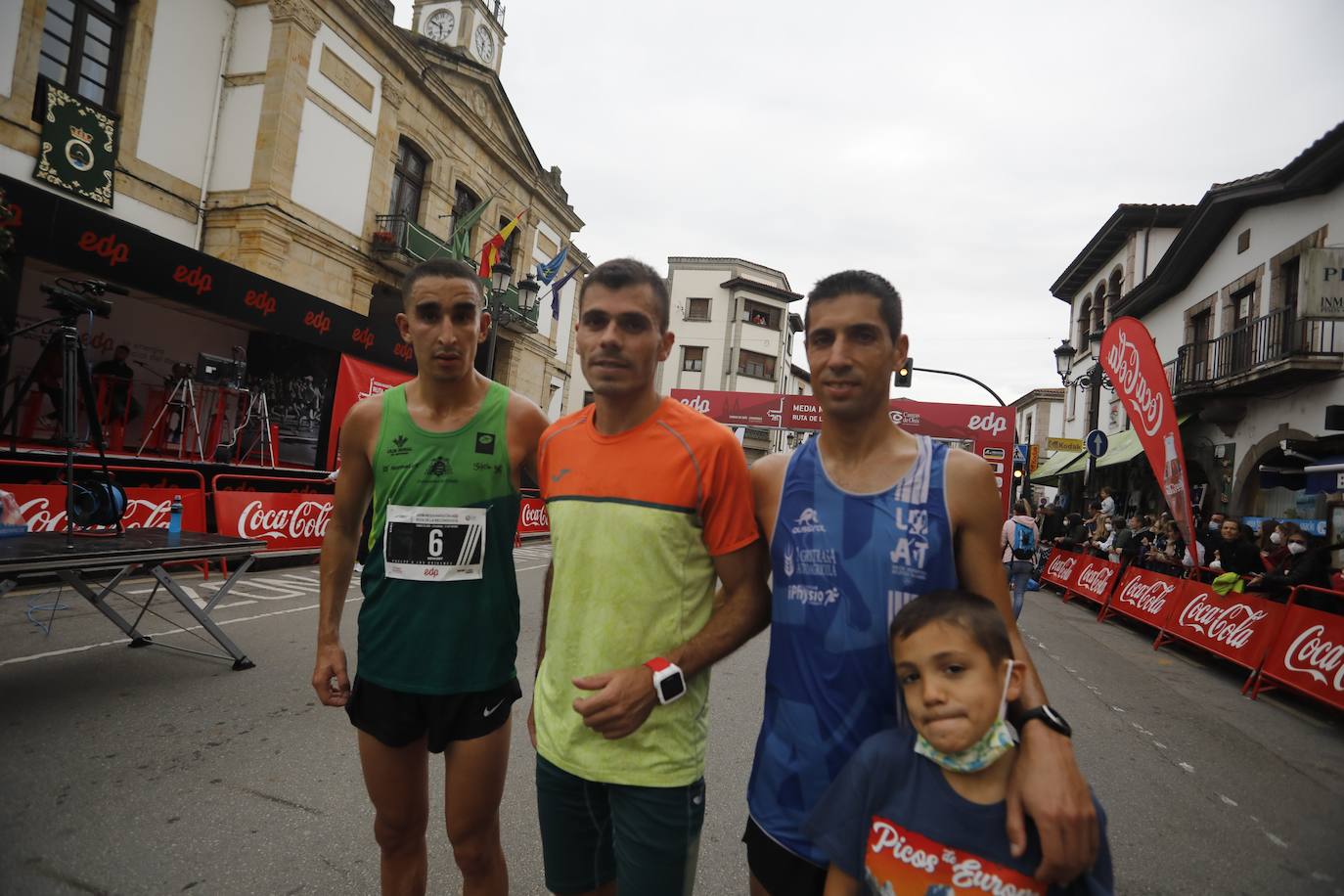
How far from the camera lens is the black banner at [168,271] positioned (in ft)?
27.8

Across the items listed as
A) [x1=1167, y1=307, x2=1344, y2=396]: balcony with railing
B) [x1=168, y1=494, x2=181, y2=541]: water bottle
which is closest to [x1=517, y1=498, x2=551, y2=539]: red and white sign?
[x1=168, y1=494, x2=181, y2=541]: water bottle

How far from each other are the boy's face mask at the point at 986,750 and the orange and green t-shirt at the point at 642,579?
58 centimetres

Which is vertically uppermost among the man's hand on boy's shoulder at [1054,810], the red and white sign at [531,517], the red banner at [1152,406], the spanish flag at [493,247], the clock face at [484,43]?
the clock face at [484,43]

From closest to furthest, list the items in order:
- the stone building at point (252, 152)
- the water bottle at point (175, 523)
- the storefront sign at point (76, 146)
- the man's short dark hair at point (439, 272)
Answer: the man's short dark hair at point (439, 272)
the water bottle at point (175, 523)
the stone building at point (252, 152)
the storefront sign at point (76, 146)

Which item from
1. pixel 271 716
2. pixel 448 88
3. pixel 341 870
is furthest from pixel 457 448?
pixel 448 88

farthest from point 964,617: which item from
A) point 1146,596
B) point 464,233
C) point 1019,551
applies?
point 464,233

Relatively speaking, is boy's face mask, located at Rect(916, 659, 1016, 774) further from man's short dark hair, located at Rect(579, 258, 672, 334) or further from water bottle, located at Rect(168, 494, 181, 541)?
water bottle, located at Rect(168, 494, 181, 541)

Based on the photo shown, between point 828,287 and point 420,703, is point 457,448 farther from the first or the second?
point 828,287

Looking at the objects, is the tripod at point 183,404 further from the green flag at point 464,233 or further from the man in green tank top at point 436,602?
the man in green tank top at point 436,602

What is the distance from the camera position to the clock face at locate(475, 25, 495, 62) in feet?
71.7

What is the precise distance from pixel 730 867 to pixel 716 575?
1.88 metres

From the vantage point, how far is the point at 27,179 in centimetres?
1073

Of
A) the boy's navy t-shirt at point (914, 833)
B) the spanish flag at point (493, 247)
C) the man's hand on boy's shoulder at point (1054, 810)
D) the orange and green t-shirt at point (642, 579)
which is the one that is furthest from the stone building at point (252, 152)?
the man's hand on boy's shoulder at point (1054, 810)

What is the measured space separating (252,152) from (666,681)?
54.9 ft
